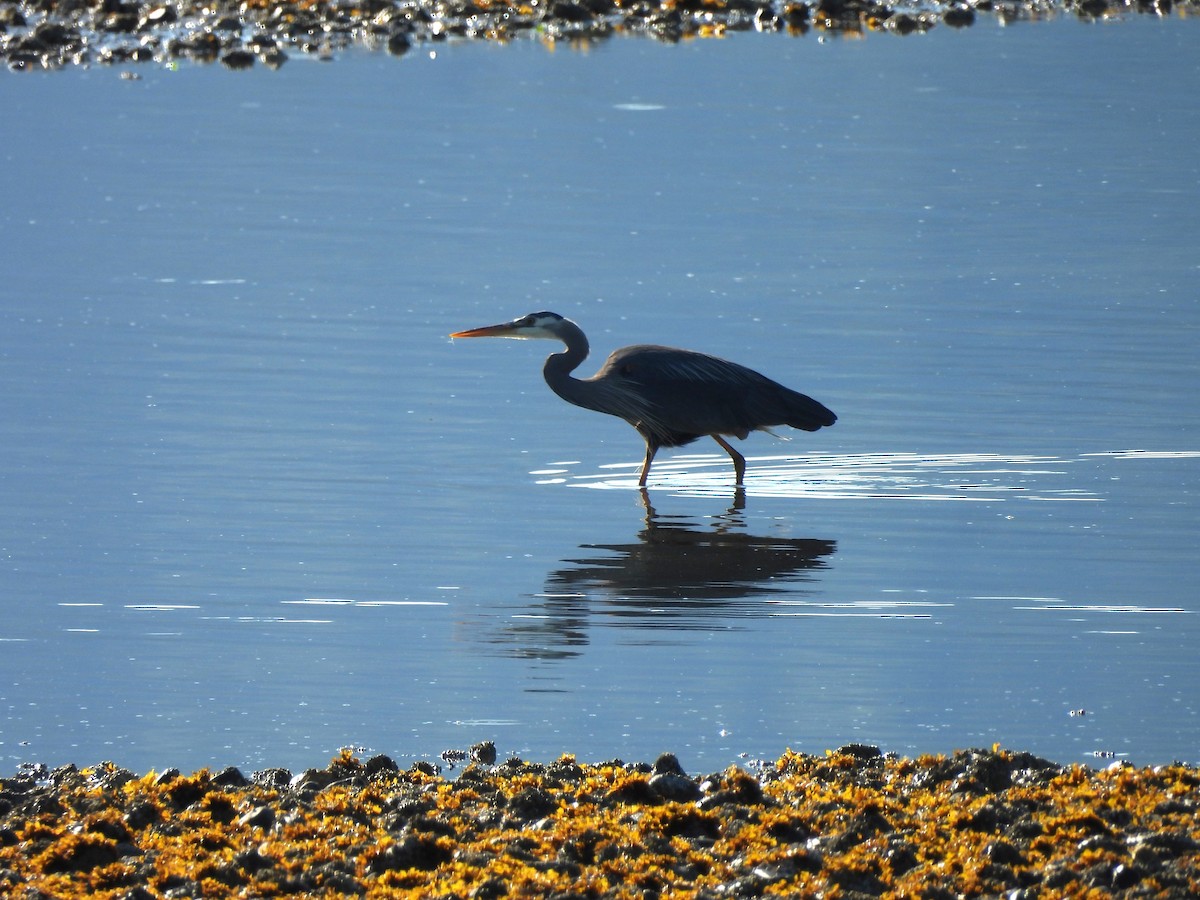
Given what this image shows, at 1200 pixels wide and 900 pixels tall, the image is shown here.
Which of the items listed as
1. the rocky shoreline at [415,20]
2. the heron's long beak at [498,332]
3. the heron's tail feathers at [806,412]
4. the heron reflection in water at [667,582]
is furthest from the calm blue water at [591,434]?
the rocky shoreline at [415,20]

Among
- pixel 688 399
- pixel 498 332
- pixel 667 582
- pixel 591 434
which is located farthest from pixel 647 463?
pixel 667 582

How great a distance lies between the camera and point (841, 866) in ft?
19.4

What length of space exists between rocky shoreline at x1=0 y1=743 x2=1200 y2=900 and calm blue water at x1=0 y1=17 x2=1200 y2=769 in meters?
0.58

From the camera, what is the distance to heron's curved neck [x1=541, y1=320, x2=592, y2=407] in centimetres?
1245

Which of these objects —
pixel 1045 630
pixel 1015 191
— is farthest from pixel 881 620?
pixel 1015 191

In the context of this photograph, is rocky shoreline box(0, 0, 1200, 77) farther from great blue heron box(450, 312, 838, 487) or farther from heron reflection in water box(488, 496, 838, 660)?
heron reflection in water box(488, 496, 838, 660)

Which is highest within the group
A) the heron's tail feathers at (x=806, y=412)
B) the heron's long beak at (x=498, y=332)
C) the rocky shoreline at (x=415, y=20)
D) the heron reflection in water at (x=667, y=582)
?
the rocky shoreline at (x=415, y=20)

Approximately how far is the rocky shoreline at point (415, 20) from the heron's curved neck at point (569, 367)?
733 inches

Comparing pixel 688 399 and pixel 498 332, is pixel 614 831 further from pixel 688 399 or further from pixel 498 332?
pixel 498 332

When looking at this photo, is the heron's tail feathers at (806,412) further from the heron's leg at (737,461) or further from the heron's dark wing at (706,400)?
the heron's leg at (737,461)

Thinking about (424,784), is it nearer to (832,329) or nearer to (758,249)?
(832,329)

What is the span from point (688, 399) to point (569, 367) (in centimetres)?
90

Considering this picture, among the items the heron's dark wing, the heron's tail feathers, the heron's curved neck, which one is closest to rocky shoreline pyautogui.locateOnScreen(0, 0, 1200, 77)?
the heron's curved neck

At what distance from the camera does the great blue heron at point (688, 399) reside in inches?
476
